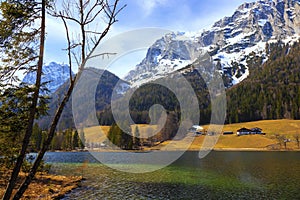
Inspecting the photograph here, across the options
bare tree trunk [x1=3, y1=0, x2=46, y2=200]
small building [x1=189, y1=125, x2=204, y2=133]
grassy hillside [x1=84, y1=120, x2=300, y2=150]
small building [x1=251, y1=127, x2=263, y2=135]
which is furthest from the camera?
small building [x1=189, y1=125, x2=204, y2=133]

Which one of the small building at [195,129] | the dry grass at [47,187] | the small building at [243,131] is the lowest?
the dry grass at [47,187]

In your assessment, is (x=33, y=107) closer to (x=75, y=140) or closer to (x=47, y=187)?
(x=47, y=187)

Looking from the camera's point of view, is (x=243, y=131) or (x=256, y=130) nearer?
(x=256, y=130)

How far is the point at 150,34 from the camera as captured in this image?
20.4 metres

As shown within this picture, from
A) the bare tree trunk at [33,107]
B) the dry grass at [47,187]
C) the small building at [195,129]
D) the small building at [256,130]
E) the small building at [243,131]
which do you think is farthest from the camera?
the small building at [195,129]

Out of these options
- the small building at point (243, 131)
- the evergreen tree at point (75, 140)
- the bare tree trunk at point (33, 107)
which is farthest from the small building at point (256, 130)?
the bare tree trunk at point (33, 107)

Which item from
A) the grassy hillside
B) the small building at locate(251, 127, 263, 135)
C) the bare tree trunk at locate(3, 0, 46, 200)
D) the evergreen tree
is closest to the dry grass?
the bare tree trunk at locate(3, 0, 46, 200)

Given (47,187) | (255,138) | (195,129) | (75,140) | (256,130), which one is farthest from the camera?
(195,129)

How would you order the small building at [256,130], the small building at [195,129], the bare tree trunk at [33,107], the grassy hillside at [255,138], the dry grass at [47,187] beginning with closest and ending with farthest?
the bare tree trunk at [33,107]
the dry grass at [47,187]
the grassy hillside at [255,138]
the small building at [256,130]
the small building at [195,129]

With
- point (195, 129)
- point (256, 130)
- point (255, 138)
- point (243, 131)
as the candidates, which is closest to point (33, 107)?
point (255, 138)

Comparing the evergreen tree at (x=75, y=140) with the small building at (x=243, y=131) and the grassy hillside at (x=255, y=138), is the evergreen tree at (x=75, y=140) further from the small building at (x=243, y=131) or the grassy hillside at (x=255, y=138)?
the small building at (x=243, y=131)

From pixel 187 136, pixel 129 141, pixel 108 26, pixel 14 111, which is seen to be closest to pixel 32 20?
pixel 108 26

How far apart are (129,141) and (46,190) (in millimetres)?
92978

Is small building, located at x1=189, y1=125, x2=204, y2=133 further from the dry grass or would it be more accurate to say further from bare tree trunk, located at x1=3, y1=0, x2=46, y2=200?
bare tree trunk, located at x1=3, y1=0, x2=46, y2=200
